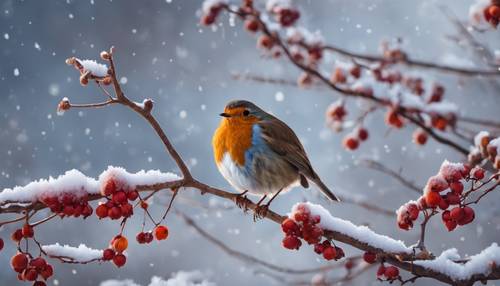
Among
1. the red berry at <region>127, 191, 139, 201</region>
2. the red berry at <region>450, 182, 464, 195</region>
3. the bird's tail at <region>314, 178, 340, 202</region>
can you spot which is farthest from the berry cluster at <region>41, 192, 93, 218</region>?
the bird's tail at <region>314, 178, 340, 202</region>

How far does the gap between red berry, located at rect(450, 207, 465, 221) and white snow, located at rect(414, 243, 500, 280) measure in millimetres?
119

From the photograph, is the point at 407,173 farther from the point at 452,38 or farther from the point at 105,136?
the point at 452,38

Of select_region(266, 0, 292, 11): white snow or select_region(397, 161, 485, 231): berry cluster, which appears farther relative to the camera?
select_region(266, 0, 292, 11): white snow

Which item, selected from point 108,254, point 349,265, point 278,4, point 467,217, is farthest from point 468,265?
point 278,4

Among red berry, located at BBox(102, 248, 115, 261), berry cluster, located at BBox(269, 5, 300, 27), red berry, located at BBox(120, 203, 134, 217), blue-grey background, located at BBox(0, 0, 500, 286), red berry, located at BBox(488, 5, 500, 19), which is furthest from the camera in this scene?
blue-grey background, located at BBox(0, 0, 500, 286)

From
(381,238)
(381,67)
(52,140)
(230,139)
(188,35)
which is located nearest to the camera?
(381,238)

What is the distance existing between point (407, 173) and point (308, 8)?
2649 mm

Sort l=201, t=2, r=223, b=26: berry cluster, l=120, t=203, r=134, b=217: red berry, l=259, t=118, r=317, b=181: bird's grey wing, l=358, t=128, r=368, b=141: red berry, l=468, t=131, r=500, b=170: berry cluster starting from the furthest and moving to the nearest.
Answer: l=358, t=128, r=368, b=141: red berry
l=201, t=2, r=223, b=26: berry cluster
l=259, t=118, r=317, b=181: bird's grey wing
l=120, t=203, r=134, b=217: red berry
l=468, t=131, r=500, b=170: berry cluster

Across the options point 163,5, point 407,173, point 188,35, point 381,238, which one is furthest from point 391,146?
point 381,238

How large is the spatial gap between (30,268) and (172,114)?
742 cm

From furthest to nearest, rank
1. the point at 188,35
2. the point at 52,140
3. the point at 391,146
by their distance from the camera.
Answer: the point at 188,35 < the point at 52,140 < the point at 391,146

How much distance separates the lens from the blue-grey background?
314 inches

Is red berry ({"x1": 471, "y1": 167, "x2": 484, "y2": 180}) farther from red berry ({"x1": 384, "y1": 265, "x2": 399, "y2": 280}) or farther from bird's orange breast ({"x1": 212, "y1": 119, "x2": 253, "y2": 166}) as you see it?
bird's orange breast ({"x1": 212, "y1": 119, "x2": 253, "y2": 166})

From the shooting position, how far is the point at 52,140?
857 cm
